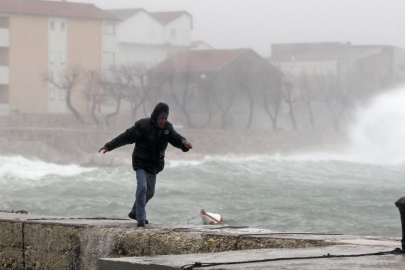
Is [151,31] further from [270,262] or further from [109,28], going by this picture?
[270,262]

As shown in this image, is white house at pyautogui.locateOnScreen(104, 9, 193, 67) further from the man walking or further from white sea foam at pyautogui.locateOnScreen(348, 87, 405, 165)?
the man walking

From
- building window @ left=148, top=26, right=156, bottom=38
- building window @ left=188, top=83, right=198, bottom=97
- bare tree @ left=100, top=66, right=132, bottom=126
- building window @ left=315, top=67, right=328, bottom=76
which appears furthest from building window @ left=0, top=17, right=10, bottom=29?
building window @ left=315, top=67, right=328, bottom=76

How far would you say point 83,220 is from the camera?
27.6 feet

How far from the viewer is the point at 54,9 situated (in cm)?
6762

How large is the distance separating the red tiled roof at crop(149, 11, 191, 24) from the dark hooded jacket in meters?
77.5

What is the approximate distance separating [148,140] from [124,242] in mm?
1335

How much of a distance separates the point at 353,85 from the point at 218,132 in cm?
2469

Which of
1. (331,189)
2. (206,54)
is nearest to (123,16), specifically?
(206,54)

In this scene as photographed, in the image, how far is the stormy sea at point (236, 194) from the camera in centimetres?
2155

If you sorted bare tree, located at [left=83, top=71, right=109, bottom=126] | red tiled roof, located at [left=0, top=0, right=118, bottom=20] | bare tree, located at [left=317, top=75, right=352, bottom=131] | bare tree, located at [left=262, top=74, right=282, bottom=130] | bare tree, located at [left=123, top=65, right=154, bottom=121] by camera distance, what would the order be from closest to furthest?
bare tree, located at [left=83, top=71, right=109, bottom=126] < bare tree, located at [left=123, top=65, right=154, bottom=121] < red tiled roof, located at [left=0, top=0, right=118, bottom=20] < bare tree, located at [left=262, top=74, right=282, bottom=130] < bare tree, located at [left=317, top=75, right=352, bottom=131]

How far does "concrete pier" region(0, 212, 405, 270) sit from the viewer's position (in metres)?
6.55

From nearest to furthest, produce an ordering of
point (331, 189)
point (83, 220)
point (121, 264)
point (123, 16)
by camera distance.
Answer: point (121, 264), point (83, 220), point (331, 189), point (123, 16)

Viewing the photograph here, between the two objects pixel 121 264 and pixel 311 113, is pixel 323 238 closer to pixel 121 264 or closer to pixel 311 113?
pixel 121 264

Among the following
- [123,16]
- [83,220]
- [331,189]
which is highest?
[123,16]
